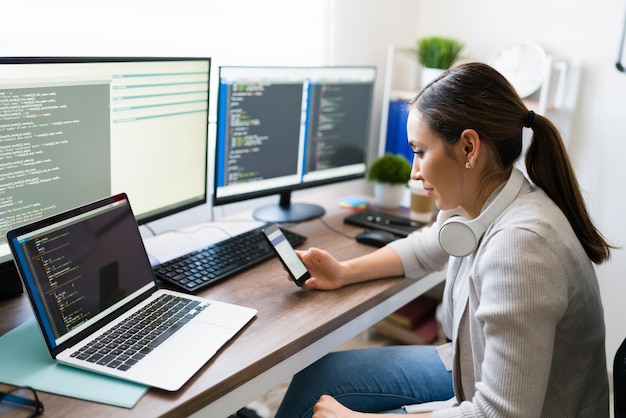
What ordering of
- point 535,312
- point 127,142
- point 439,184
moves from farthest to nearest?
point 127,142 < point 439,184 < point 535,312

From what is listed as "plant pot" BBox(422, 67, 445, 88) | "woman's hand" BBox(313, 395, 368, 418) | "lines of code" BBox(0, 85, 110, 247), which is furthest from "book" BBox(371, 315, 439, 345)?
"lines of code" BBox(0, 85, 110, 247)

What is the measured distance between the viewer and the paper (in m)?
0.87

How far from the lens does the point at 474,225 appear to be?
1090mm

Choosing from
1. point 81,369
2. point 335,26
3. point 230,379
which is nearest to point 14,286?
point 81,369

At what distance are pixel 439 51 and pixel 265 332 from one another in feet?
4.94

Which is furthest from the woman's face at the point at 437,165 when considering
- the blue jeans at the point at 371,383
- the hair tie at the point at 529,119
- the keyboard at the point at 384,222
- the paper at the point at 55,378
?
the paper at the point at 55,378

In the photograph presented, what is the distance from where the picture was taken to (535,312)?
0.90 metres

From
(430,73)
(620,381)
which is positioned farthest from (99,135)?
(430,73)

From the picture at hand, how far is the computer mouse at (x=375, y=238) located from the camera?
61.4 inches

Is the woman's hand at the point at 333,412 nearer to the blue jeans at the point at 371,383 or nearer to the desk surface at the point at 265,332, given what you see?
the desk surface at the point at 265,332

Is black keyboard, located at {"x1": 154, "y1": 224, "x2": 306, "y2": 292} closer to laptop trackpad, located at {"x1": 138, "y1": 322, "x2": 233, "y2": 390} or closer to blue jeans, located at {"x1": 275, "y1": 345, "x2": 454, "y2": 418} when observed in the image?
laptop trackpad, located at {"x1": 138, "y1": 322, "x2": 233, "y2": 390}

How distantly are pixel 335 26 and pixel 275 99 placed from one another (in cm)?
67

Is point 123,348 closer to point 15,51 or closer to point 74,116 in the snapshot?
point 74,116

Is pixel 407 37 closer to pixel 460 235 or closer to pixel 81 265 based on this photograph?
pixel 460 235
